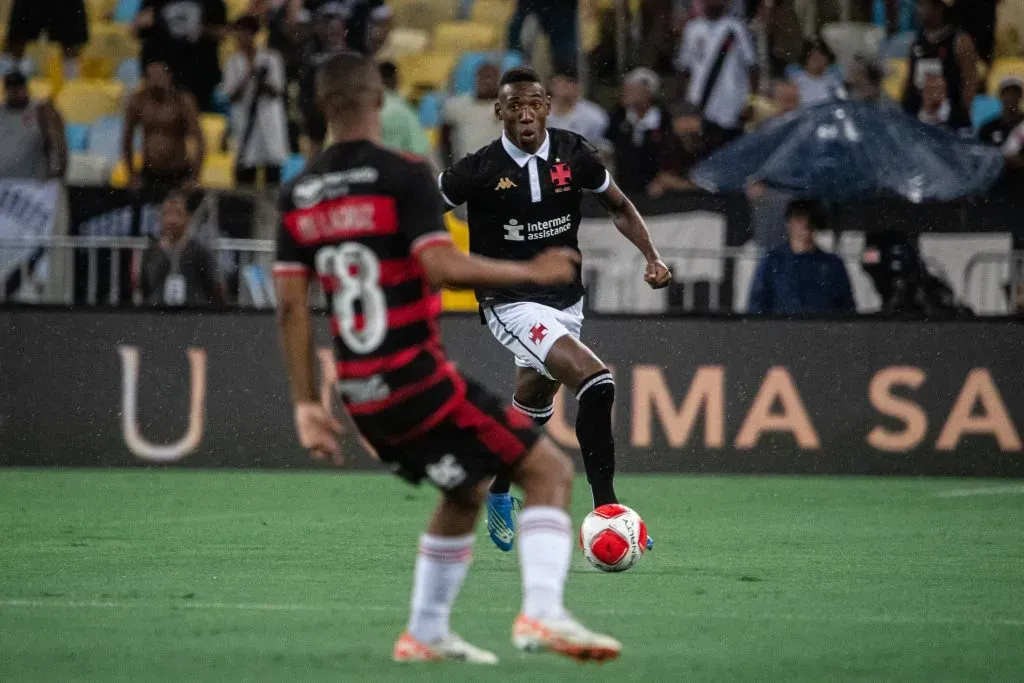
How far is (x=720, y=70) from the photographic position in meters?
17.8

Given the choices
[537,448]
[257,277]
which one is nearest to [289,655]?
[537,448]

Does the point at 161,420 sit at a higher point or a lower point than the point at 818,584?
lower

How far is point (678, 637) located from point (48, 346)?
908 centimetres

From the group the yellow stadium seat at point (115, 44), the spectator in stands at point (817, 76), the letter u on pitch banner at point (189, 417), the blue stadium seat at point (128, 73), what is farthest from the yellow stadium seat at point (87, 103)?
the spectator in stands at point (817, 76)

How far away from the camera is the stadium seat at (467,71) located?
20.0 metres

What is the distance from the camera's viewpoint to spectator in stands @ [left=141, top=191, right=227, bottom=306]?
15.1 metres

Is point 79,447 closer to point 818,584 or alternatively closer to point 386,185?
point 818,584

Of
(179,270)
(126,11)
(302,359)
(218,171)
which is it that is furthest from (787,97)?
(302,359)

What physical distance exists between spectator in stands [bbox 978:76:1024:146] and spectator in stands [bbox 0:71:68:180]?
8399 millimetres

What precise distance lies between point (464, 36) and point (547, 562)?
16163mm

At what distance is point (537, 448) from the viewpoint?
5938 millimetres

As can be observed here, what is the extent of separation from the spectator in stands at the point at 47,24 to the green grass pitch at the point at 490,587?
27.2 feet

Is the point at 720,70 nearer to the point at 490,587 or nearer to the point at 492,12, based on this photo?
the point at 492,12

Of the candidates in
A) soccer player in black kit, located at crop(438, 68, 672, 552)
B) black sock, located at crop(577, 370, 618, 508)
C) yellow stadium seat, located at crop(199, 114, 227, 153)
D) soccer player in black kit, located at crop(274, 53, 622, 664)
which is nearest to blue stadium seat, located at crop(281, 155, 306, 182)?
yellow stadium seat, located at crop(199, 114, 227, 153)
